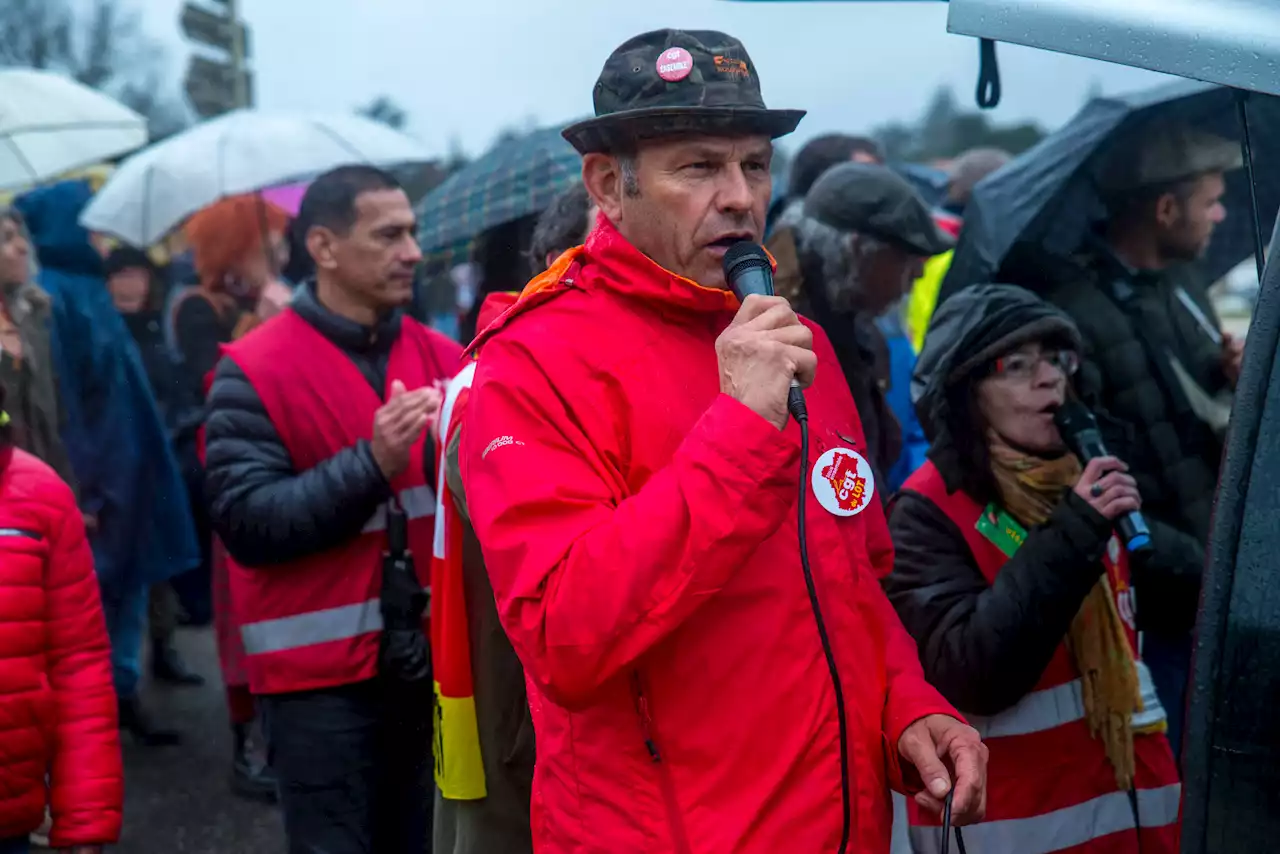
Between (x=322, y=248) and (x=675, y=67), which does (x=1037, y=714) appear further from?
(x=322, y=248)

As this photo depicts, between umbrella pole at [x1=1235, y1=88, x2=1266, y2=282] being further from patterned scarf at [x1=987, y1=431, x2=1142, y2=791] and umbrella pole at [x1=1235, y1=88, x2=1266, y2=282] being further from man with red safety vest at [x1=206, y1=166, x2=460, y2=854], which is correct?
man with red safety vest at [x1=206, y1=166, x2=460, y2=854]

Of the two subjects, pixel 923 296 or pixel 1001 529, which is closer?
pixel 1001 529

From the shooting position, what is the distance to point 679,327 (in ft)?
6.64

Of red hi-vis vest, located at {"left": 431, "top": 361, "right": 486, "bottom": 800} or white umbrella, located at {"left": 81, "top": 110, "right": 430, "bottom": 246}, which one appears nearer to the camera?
red hi-vis vest, located at {"left": 431, "top": 361, "right": 486, "bottom": 800}

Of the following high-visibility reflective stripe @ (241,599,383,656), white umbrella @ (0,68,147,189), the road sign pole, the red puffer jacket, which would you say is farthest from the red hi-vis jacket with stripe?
the road sign pole

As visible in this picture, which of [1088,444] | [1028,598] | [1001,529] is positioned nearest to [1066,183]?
[1088,444]

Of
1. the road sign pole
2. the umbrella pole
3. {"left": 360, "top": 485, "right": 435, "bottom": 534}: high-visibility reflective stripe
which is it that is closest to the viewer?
the umbrella pole

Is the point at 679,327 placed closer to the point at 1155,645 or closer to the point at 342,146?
the point at 1155,645

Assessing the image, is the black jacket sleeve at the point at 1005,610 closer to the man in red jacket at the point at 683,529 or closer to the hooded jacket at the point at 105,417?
the man in red jacket at the point at 683,529

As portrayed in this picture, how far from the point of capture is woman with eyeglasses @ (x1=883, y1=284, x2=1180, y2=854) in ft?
9.21

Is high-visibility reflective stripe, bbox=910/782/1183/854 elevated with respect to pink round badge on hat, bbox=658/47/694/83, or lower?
lower

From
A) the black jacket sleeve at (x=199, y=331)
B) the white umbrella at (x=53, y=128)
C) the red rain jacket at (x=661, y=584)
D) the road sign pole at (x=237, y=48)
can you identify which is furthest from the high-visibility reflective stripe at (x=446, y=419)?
the road sign pole at (x=237, y=48)

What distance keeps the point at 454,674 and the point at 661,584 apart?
1.19 meters

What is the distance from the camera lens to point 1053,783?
2.89 meters
